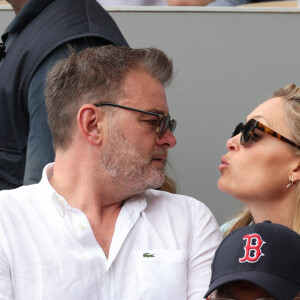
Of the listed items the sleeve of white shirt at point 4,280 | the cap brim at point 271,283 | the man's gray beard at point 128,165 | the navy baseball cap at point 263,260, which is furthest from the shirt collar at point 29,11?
the cap brim at point 271,283

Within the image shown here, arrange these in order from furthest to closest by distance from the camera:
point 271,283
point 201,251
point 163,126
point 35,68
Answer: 1. point 35,68
2. point 163,126
3. point 201,251
4. point 271,283

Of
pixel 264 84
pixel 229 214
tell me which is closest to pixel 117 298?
pixel 229 214

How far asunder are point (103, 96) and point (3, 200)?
0.55m

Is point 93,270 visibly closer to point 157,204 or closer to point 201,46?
point 157,204

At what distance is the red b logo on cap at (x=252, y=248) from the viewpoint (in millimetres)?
2361

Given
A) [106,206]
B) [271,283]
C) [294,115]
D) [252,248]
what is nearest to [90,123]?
[106,206]

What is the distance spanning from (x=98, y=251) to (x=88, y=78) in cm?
68

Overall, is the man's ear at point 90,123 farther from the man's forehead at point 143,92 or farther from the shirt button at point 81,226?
the shirt button at point 81,226

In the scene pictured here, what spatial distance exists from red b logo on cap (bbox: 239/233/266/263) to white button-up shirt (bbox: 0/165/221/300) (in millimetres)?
569

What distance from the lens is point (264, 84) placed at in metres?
4.54

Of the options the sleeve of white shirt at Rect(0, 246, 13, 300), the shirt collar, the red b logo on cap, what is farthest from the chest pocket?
the shirt collar

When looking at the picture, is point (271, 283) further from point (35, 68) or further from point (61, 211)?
point (35, 68)

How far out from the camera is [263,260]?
236 centimetres

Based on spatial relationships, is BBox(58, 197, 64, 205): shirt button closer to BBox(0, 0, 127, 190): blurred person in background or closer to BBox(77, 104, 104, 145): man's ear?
BBox(77, 104, 104, 145): man's ear
